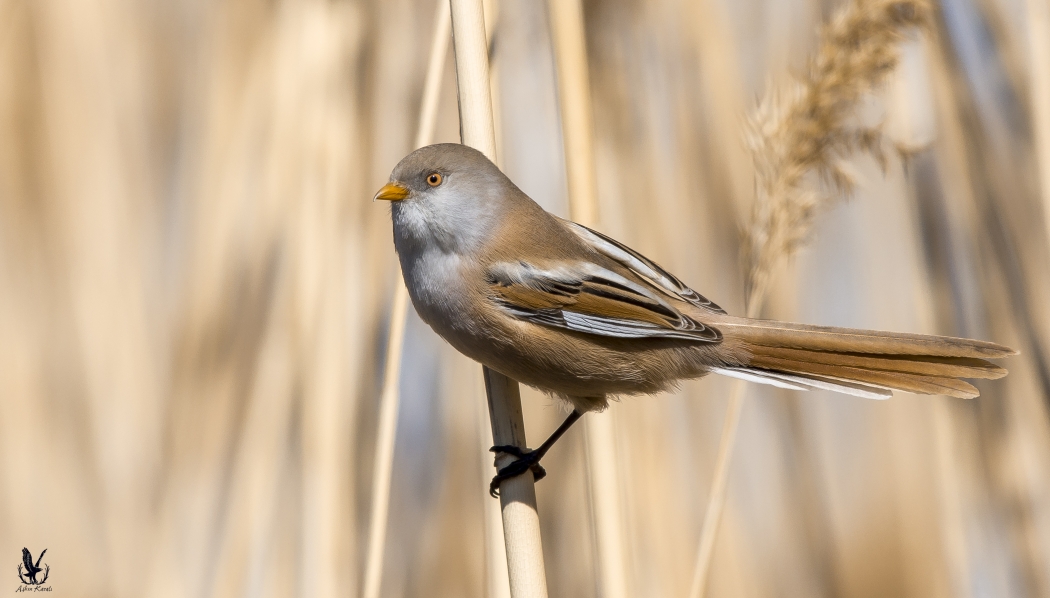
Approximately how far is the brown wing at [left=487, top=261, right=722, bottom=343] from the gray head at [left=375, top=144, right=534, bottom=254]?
121 mm

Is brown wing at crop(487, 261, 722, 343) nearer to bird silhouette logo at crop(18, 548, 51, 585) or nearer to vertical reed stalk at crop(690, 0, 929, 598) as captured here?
vertical reed stalk at crop(690, 0, 929, 598)

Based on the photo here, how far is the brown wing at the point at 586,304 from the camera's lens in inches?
74.9

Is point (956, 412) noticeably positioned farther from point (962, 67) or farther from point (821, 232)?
point (962, 67)

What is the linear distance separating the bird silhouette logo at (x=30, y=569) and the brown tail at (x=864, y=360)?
77.2 inches

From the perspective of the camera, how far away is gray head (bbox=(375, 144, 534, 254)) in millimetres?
1899

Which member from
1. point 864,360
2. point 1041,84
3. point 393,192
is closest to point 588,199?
point 393,192

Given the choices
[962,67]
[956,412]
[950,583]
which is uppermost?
[962,67]

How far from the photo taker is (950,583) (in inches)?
99.0

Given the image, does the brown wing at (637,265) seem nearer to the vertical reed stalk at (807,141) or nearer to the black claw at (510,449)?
the vertical reed stalk at (807,141)

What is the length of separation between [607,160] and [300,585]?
1598mm

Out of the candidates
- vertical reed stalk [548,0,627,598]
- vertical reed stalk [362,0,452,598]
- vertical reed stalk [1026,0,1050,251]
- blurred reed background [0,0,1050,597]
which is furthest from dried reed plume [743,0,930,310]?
vertical reed stalk [362,0,452,598]

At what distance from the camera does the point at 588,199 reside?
1911mm

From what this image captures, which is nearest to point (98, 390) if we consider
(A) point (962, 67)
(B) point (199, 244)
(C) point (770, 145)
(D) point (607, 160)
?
(B) point (199, 244)

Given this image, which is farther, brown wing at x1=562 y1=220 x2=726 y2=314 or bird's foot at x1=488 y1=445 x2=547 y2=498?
brown wing at x1=562 y1=220 x2=726 y2=314
